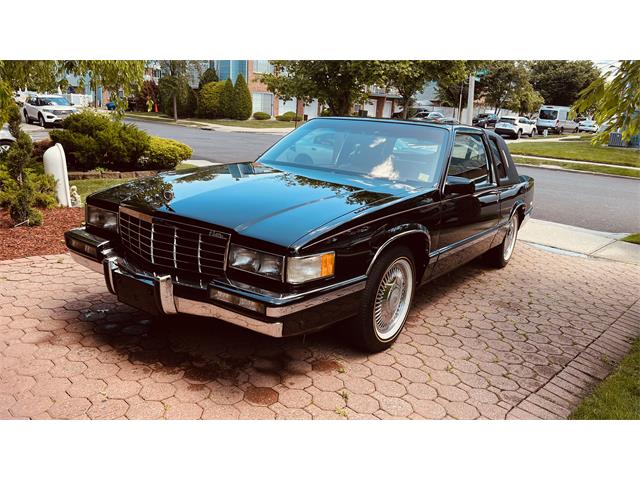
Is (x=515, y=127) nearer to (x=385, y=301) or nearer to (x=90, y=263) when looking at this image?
(x=385, y=301)

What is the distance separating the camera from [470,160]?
4633 mm

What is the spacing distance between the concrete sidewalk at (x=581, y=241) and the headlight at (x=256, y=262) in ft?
19.1

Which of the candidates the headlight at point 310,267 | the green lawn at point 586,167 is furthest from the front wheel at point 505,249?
the green lawn at point 586,167

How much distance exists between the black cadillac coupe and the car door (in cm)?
2

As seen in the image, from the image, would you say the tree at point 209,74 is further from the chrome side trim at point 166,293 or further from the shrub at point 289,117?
the chrome side trim at point 166,293

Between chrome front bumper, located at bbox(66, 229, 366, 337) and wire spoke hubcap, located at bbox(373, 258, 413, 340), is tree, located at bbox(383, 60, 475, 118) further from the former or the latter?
chrome front bumper, located at bbox(66, 229, 366, 337)

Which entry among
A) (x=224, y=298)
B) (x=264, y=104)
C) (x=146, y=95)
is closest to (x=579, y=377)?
(x=224, y=298)

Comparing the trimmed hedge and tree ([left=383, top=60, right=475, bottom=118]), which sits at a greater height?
tree ([left=383, top=60, right=475, bottom=118])

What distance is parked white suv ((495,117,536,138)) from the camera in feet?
102

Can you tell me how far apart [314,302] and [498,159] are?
3.39 meters

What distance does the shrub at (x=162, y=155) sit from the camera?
33.5ft

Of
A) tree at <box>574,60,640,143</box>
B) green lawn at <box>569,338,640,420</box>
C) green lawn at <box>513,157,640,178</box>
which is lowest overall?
green lawn at <box>513,157,640,178</box>

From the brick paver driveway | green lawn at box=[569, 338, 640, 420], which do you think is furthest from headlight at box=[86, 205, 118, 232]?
green lawn at box=[569, 338, 640, 420]
